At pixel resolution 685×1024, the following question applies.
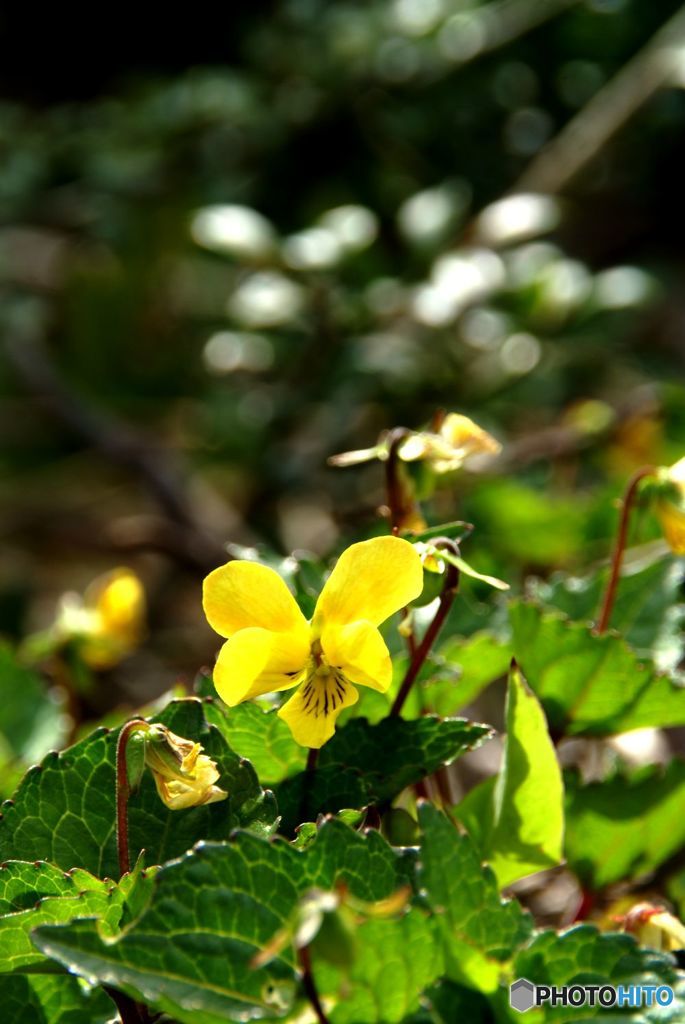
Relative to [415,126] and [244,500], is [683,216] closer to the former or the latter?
[415,126]

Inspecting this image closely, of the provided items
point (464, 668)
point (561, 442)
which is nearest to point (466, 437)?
point (464, 668)

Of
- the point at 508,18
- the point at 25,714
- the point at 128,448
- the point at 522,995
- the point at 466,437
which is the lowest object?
the point at 522,995

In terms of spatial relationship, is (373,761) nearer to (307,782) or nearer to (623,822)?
(307,782)

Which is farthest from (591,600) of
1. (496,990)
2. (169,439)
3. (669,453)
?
(169,439)

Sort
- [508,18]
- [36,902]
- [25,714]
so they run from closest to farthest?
[36,902]
[25,714]
[508,18]

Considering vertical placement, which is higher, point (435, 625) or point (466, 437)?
point (466, 437)

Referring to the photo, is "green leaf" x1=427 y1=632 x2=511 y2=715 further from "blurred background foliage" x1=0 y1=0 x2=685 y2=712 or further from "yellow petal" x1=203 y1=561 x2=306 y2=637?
"blurred background foliage" x1=0 y1=0 x2=685 y2=712

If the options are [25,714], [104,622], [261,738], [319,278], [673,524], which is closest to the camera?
[261,738]

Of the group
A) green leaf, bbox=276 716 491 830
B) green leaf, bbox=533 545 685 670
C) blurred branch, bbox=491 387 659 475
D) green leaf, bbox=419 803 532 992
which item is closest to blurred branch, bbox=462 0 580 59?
blurred branch, bbox=491 387 659 475
